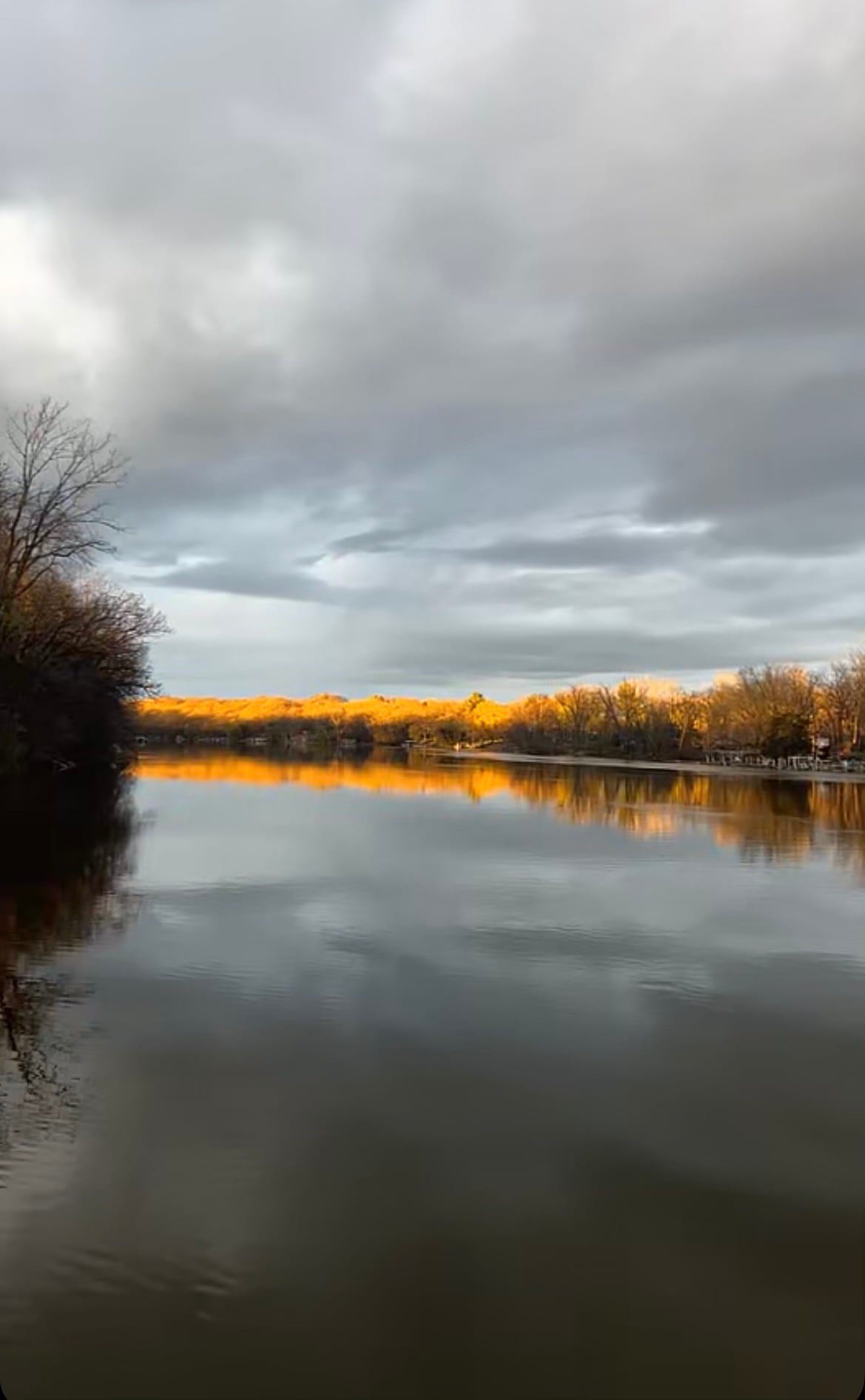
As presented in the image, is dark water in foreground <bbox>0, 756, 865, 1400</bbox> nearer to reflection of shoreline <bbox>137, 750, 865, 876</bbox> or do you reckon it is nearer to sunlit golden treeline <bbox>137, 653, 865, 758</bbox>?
reflection of shoreline <bbox>137, 750, 865, 876</bbox>

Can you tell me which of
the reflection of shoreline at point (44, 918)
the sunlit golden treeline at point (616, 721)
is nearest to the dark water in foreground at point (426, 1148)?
the reflection of shoreline at point (44, 918)

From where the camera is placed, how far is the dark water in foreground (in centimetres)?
359

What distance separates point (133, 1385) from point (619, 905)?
9.54 metres

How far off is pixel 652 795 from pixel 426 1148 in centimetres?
3403

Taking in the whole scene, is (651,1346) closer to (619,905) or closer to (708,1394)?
(708,1394)

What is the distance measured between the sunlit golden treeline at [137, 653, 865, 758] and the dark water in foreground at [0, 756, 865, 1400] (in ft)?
201

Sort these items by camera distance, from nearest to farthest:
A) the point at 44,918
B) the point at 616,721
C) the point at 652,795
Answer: the point at 44,918
the point at 652,795
the point at 616,721

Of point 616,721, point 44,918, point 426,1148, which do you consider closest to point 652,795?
point 44,918

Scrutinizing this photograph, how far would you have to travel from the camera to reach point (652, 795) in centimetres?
3812

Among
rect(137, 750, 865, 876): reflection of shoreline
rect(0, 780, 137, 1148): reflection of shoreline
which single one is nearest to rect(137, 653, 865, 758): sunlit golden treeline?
rect(137, 750, 865, 876): reflection of shoreline

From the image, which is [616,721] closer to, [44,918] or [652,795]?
[652,795]

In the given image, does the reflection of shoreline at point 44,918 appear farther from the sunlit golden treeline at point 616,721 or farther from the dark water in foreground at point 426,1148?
the sunlit golden treeline at point 616,721

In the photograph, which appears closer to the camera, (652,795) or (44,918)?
(44,918)

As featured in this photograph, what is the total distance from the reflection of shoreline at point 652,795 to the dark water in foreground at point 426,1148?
9.51 meters
